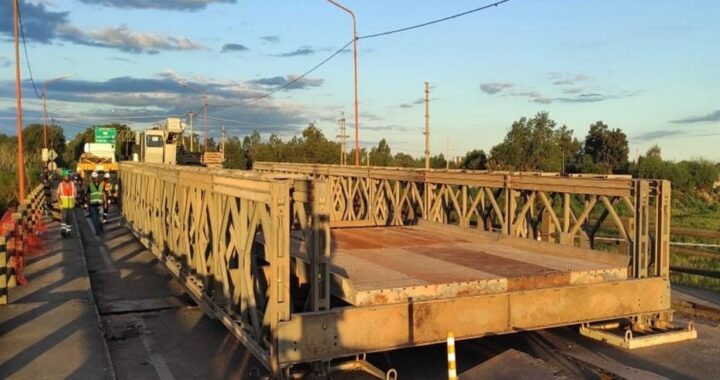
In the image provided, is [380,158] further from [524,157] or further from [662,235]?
[662,235]

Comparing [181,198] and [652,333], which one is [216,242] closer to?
[181,198]

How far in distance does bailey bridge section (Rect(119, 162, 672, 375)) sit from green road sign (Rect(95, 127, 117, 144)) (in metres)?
45.6

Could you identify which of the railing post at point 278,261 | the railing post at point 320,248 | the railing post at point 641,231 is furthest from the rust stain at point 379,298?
the railing post at point 641,231

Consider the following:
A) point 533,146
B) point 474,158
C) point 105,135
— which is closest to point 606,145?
point 533,146

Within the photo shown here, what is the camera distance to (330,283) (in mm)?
6543

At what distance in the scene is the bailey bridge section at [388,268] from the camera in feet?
19.3

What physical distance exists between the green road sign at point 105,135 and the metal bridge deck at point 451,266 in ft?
156

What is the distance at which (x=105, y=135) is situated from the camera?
53906mm

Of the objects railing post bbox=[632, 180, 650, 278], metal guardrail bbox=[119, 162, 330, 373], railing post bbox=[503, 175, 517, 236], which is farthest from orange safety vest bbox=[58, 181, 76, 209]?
railing post bbox=[632, 180, 650, 278]

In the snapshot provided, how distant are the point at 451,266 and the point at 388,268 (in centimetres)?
70

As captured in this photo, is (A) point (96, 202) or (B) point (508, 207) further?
(A) point (96, 202)

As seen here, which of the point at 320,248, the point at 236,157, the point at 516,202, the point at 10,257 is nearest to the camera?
the point at 320,248

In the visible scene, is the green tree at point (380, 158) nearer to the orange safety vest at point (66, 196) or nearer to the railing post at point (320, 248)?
the orange safety vest at point (66, 196)

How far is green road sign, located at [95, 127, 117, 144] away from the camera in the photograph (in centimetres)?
5341
